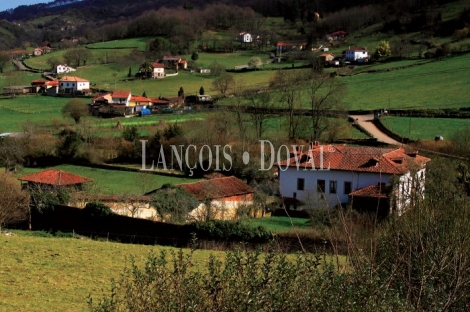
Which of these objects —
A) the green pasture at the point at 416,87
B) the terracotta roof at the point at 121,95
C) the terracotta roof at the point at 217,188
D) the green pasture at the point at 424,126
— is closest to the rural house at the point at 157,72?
the terracotta roof at the point at 121,95

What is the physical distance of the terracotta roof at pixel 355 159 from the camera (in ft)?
108

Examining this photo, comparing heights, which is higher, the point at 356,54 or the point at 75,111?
the point at 356,54

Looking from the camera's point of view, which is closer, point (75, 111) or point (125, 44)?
point (75, 111)

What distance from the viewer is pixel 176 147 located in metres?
46.7

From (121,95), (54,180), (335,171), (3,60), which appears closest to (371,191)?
(335,171)

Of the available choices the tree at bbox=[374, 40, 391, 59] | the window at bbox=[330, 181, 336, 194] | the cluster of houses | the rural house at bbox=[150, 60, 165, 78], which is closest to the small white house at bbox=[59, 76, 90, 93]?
the rural house at bbox=[150, 60, 165, 78]

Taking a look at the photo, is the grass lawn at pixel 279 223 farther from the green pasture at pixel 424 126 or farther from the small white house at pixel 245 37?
the small white house at pixel 245 37

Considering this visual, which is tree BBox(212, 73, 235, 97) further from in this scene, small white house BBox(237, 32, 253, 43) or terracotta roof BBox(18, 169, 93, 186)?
small white house BBox(237, 32, 253, 43)

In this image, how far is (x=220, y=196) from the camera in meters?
32.8

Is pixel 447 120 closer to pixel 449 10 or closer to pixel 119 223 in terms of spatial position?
pixel 119 223

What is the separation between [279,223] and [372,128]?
23393 millimetres

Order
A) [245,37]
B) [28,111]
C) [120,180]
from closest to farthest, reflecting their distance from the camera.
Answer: [120,180]
[28,111]
[245,37]

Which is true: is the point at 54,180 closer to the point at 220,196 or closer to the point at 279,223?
the point at 220,196

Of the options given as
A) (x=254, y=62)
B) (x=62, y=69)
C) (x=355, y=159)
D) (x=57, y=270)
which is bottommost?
(x=57, y=270)
